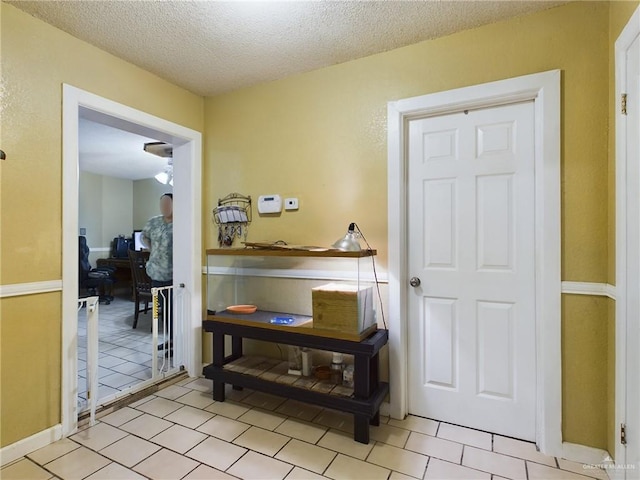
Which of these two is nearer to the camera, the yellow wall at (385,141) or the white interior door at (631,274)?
the white interior door at (631,274)

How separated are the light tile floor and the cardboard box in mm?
1493

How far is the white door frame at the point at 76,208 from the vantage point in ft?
6.52

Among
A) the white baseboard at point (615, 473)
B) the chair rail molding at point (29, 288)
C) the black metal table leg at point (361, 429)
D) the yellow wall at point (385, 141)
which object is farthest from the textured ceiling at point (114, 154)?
the white baseboard at point (615, 473)

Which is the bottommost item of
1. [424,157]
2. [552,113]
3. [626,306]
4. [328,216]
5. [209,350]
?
[209,350]

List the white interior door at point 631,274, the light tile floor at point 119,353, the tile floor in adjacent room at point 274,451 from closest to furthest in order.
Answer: the white interior door at point 631,274
the tile floor in adjacent room at point 274,451
the light tile floor at point 119,353

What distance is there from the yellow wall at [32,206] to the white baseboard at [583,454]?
9.21 feet

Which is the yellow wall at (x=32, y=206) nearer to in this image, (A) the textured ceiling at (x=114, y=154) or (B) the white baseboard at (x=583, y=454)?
(A) the textured ceiling at (x=114, y=154)

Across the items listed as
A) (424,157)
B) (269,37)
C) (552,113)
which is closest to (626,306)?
(552,113)

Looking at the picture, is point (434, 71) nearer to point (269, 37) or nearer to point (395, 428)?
point (269, 37)

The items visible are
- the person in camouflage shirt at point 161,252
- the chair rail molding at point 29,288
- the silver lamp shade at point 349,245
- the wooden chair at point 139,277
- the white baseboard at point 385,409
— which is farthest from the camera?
the wooden chair at point 139,277

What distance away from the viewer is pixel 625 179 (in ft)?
4.85

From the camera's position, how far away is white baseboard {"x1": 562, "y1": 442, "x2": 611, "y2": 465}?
169cm

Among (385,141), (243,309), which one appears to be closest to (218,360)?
(243,309)

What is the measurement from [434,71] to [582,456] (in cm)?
227
